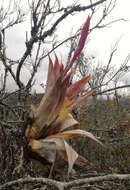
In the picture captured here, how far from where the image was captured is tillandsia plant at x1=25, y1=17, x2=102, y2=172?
0.46 metres

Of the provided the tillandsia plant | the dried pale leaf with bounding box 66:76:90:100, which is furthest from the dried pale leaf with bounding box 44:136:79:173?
the dried pale leaf with bounding box 66:76:90:100

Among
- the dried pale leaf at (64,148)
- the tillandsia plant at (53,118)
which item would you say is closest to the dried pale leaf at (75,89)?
the tillandsia plant at (53,118)

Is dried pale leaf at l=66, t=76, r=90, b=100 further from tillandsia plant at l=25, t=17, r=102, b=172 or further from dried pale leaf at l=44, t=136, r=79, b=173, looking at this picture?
dried pale leaf at l=44, t=136, r=79, b=173

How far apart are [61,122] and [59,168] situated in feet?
0.38

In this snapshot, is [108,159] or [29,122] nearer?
[29,122]

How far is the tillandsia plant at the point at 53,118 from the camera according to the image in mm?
462

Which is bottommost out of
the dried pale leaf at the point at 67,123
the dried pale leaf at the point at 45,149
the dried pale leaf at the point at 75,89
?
the dried pale leaf at the point at 45,149

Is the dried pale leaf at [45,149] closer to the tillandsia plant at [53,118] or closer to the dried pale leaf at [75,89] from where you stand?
the tillandsia plant at [53,118]

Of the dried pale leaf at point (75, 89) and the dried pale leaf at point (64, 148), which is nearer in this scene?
the dried pale leaf at point (64, 148)

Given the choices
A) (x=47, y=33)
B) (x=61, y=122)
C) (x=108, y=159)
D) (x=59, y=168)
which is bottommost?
(x=108, y=159)

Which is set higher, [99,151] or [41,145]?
[41,145]

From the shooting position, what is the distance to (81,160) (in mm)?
498

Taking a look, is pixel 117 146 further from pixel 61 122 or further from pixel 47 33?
pixel 61 122

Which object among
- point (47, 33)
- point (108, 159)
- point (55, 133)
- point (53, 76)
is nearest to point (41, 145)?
point (55, 133)
